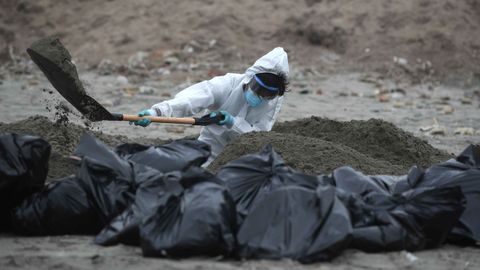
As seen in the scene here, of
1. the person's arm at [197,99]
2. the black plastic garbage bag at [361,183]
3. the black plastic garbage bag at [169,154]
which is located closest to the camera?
the black plastic garbage bag at [361,183]

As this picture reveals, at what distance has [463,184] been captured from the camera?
5066 millimetres

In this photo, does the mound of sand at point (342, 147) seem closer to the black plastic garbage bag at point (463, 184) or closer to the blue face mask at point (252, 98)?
the blue face mask at point (252, 98)

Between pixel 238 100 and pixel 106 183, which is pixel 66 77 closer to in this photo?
pixel 238 100

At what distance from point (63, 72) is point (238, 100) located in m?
1.46

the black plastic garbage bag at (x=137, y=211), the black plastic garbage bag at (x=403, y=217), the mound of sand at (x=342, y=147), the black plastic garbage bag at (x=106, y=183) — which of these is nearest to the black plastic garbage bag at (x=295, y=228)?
the black plastic garbage bag at (x=403, y=217)

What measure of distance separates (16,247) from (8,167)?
1.42ft

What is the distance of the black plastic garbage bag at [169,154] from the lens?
5.07 m

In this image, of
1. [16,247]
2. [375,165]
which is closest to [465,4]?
[375,165]

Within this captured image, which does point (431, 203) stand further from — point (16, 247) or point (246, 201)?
Answer: point (16, 247)

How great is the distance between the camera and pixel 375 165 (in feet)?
20.4

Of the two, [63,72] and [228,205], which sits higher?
[63,72]

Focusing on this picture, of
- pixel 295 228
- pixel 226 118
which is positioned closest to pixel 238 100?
pixel 226 118

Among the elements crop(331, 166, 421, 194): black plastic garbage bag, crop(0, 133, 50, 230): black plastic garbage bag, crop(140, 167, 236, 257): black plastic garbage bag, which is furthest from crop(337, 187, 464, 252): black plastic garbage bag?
crop(0, 133, 50, 230): black plastic garbage bag

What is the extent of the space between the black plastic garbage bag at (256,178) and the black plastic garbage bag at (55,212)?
754mm
